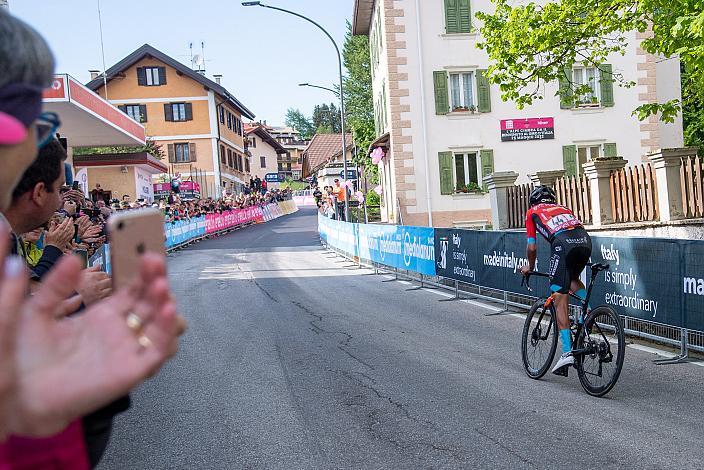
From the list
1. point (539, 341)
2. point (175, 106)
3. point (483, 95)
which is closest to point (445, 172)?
point (483, 95)

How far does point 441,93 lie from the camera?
31.5m

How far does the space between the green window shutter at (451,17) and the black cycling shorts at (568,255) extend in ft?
83.4

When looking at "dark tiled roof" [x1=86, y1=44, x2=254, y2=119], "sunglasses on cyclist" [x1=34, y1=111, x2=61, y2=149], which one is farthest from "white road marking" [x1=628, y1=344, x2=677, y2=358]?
"dark tiled roof" [x1=86, y1=44, x2=254, y2=119]

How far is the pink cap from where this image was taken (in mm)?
1206

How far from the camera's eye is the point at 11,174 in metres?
1.31

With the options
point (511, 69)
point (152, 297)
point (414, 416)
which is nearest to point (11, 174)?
point (152, 297)

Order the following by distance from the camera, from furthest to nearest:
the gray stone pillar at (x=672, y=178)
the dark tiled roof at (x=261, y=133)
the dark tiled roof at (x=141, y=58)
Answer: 1. the dark tiled roof at (x=261, y=133)
2. the dark tiled roof at (x=141, y=58)
3. the gray stone pillar at (x=672, y=178)

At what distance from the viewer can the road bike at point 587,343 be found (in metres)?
6.90

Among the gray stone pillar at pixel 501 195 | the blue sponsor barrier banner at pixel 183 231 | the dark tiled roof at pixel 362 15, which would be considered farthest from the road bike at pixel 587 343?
the dark tiled roof at pixel 362 15

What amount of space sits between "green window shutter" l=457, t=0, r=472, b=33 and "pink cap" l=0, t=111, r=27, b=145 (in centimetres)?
3184

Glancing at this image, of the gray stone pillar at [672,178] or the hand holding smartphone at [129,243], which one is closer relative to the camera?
the hand holding smartphone at [129,243]

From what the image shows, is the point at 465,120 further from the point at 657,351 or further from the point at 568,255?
the point at 568,255

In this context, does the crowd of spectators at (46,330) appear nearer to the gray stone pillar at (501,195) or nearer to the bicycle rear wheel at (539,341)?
the bicycle rear wheel at (539,341)

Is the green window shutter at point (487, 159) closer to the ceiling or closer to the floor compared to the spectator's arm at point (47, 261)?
closer to the ceiling
